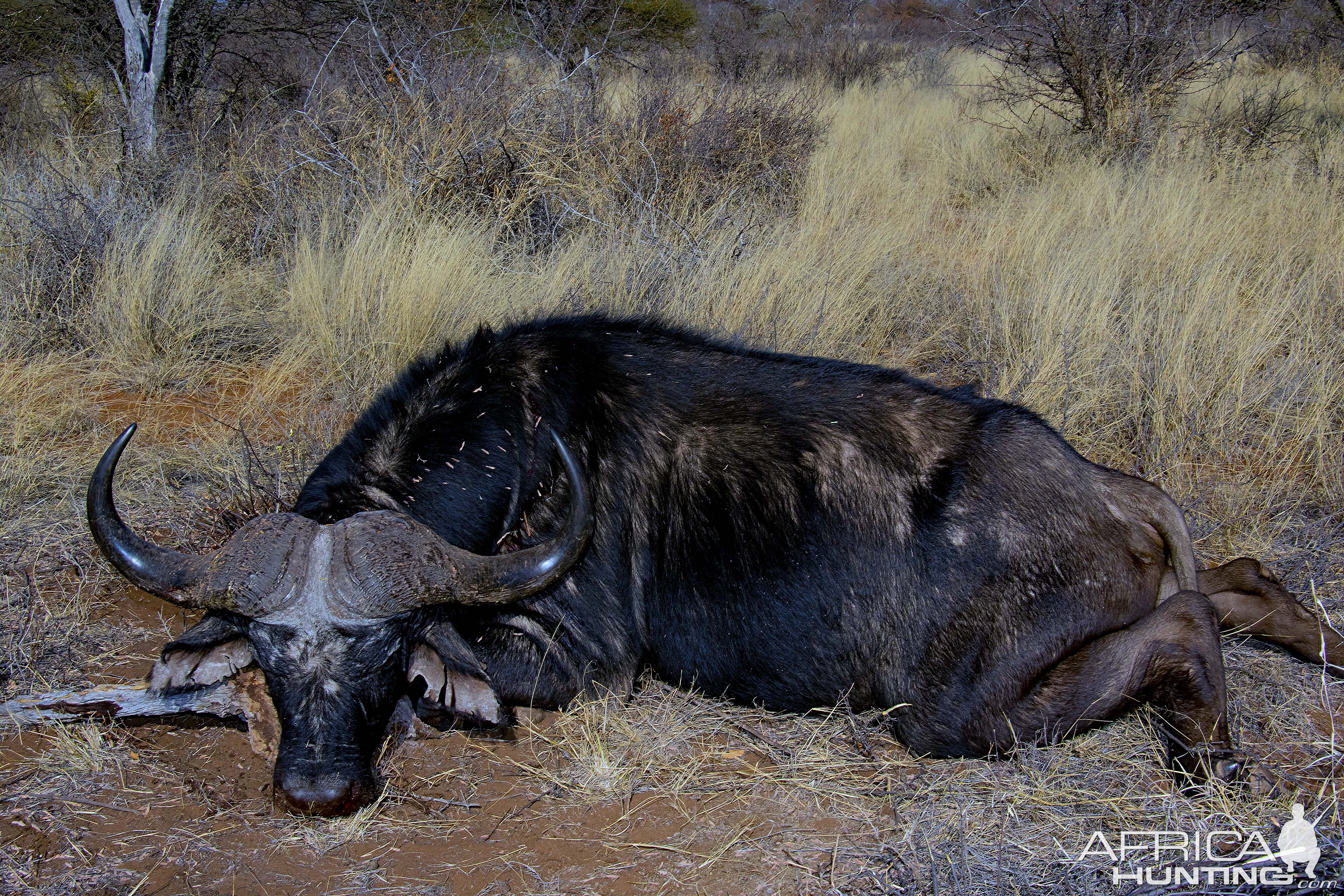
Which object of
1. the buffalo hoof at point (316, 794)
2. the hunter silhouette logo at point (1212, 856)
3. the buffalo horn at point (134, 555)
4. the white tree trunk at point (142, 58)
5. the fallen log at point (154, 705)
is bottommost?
the fallen log at point (154, 705)

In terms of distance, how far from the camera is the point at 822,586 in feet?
9.47

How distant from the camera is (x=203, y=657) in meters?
2.64

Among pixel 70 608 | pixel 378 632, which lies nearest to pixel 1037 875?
pixel 378 632

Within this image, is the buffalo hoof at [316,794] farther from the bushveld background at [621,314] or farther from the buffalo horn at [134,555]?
the buffalo horn at [134,555]

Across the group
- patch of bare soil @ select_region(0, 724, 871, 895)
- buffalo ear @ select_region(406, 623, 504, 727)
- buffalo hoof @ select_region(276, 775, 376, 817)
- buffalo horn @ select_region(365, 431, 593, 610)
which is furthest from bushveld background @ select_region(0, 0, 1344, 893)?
buffalo horn @ select_region(365, 431, 593, 610)

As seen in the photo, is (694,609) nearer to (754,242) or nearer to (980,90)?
(754,242)

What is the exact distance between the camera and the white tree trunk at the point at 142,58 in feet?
26.0

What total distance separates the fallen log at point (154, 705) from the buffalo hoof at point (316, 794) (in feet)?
1.49

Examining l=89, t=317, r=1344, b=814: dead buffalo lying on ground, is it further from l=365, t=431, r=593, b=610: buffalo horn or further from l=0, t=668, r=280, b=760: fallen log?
l=0, t=668, r=280, b=760: fallen log

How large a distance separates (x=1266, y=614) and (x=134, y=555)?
3.51m

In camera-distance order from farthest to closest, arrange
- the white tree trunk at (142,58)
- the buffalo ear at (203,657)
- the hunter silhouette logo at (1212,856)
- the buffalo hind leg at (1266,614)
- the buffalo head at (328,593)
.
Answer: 1. the white tree trunk at (142,58)
2. the buffalo hind leg at (1266,614)
3. the buffalo ear at (203,657)
4. the buffalo head at (328,593)
5. the hunter silhouette logo at (1212,856)

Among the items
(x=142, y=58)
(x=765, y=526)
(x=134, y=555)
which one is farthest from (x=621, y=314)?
(x=142, y=58)

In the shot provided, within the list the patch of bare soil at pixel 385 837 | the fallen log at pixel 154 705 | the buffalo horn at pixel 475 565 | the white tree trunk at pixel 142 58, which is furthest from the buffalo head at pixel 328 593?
the white tree trunk at pixel 142 58

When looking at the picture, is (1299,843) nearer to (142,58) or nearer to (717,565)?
(717,565)
